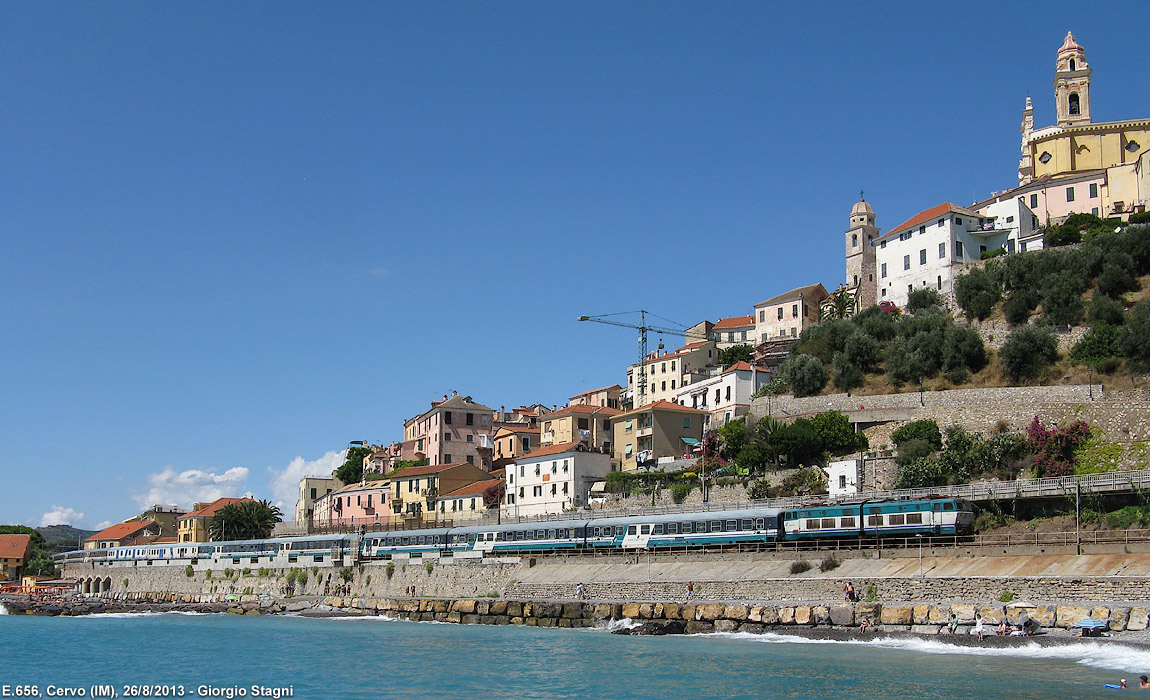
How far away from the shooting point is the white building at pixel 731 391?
6606cm

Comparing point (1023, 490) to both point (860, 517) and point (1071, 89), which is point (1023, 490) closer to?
point (860, 517)

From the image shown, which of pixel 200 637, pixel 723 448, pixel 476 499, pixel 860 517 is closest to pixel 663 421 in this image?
pixel 723 448

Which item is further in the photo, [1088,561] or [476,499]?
[476,499]

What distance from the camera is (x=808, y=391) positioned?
61281 millimetres

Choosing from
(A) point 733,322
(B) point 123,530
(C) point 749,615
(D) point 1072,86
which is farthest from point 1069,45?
(B) point 123,530

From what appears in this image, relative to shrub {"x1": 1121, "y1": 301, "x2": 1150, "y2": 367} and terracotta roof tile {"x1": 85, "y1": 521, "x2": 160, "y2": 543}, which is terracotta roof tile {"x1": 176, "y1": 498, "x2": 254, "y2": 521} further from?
shrub {"x1": 1121, "y1": 301, "x2": 1150, "y2": 367}

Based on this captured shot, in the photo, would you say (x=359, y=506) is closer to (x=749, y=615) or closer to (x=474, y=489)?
(x=474, y=489)

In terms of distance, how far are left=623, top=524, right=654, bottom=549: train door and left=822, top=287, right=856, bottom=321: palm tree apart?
1319 inches

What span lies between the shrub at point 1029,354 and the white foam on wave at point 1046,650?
2988 cm

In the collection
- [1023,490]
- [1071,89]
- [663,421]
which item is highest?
[1071,89]

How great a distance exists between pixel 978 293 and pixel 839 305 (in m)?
15.0

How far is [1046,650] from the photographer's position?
1046 inches

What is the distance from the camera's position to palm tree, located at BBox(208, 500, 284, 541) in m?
82.1

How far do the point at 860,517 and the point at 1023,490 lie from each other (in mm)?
6153
